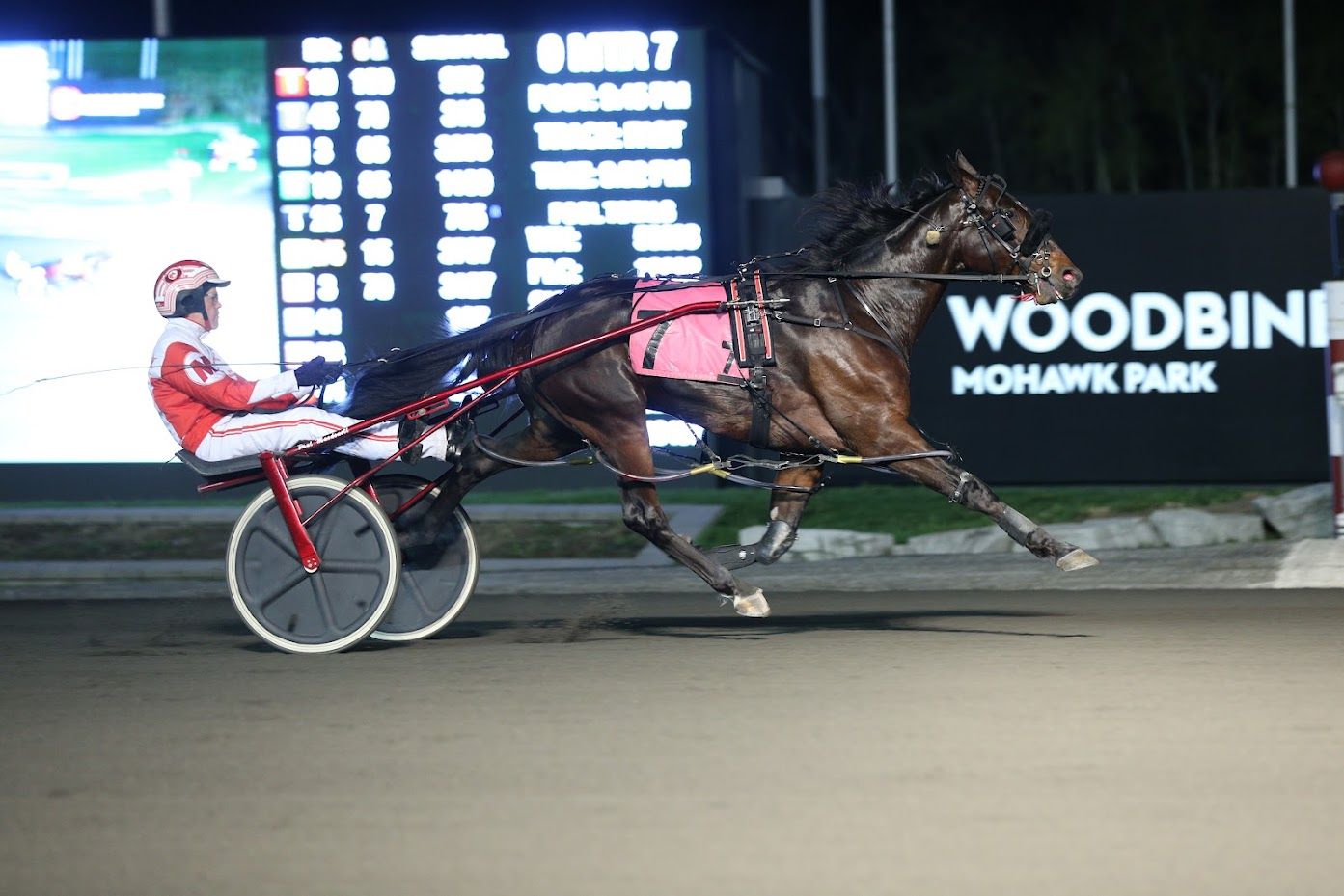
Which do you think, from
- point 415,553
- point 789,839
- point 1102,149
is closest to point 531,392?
point 415,553

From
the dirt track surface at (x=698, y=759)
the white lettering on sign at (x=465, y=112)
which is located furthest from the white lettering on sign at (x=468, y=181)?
the dirt track surface at (x=698, y=759)

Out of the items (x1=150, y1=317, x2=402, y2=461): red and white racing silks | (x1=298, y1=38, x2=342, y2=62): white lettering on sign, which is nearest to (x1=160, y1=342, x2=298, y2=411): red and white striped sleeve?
(x1=150, y1=317, x2=402, y2=461): red and white racing silks

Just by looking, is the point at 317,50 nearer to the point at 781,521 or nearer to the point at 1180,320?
the point at 1180,320

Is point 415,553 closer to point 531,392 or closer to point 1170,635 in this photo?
point 531,392

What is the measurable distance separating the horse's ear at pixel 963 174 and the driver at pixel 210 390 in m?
2.78

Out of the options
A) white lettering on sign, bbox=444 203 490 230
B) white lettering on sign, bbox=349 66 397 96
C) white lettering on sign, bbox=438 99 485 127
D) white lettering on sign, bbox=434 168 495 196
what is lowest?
white lettering on sign, bbox=444 203 490 230

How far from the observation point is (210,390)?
7625 millimetres

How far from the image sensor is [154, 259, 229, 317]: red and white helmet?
7.72 metres

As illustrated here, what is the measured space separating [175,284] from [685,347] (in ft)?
6.99

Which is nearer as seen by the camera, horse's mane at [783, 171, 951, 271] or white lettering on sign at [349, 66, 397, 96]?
horse's mane at [783, 171, 951, 271]

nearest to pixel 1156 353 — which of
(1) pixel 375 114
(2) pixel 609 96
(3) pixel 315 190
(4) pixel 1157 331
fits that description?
(4) pixel 1157 331

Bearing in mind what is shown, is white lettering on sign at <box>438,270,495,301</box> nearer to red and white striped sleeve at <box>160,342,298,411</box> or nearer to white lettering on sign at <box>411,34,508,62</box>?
white lettering on sign at <box>411,34,508,62</box>

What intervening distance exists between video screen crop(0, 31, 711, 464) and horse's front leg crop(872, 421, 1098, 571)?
5.93 meters

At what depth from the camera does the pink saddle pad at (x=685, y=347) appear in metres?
7.93
